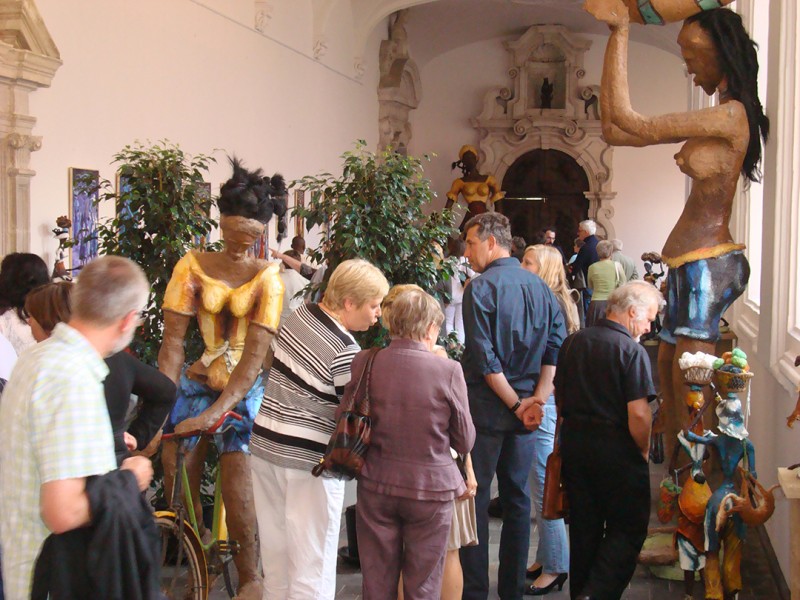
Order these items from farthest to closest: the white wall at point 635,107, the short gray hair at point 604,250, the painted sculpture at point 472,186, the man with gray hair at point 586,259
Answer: the white wall at point 635,107 < the painted sculpture at point 472,186 < the man with gray hair at point 586,259 < the short gray hair at point 604,250

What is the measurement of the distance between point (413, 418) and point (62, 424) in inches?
57.8

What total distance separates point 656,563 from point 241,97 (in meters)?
9.18

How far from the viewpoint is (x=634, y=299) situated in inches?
168

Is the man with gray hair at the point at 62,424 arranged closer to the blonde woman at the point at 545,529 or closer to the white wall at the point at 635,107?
the blonde woman at the point at 545,529

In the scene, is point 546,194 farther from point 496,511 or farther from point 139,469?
point 139,469

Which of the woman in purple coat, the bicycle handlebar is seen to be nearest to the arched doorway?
the bicycle handlebar

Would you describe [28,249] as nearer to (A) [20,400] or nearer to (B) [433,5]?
(A) [20,400]

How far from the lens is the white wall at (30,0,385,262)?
9125 mm

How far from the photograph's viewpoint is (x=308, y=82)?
15297 millimetres

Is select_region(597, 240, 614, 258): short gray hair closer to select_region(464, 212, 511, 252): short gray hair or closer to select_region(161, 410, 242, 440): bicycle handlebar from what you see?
select_region(464, 212, 511, 252): short gray hair

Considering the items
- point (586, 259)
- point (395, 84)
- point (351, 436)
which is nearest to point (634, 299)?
point (351, 436)

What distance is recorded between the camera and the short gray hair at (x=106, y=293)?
2518mm

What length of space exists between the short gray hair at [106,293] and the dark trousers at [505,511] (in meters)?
2.35

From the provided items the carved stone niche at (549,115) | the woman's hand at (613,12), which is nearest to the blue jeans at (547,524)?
the woman's hand at (613,12)
